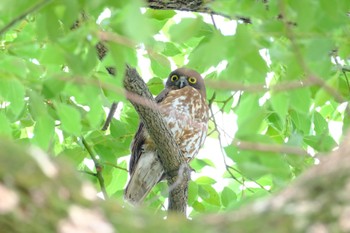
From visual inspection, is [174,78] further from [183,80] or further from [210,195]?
[210,195]

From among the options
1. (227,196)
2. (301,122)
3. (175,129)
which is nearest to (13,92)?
(227,196)

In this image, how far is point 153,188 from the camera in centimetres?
710

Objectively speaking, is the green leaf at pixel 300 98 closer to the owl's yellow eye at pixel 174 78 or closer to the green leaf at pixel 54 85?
the green leaf at pixel 54 85

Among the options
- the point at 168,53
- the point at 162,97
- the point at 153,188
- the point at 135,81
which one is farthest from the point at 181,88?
the point at 135,81

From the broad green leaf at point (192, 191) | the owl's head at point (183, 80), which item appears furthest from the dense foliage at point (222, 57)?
the owl's head at point (183, 80)

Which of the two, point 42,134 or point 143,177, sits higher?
point 42,134

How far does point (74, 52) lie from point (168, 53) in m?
2.84

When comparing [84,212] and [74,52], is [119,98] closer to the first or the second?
[74,52]

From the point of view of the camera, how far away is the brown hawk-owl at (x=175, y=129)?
6.83m

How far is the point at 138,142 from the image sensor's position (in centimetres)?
660

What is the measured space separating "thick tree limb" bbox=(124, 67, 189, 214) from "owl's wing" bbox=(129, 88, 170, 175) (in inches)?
30.6

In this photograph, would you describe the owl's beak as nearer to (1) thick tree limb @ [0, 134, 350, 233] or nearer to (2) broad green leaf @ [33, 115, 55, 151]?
(2) broad green leaf @ [33, 115, 55, 151]

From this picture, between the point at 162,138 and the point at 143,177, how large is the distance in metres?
1.58

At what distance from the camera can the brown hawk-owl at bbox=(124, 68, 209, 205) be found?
6.83 metres
